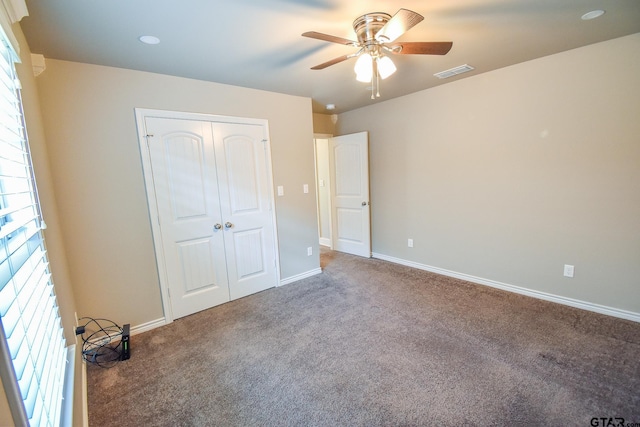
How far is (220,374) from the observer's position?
2.05 meters

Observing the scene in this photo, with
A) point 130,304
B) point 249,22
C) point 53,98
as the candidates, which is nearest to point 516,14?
point 249,22

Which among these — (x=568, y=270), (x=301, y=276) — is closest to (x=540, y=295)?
(x=568, y=270)

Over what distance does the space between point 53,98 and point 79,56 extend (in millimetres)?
385

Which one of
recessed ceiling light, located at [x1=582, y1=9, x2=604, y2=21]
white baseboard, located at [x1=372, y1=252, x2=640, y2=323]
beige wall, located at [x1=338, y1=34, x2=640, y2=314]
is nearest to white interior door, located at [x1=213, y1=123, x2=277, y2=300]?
beige wall, located at [x1=338, y1=34, x2=640, y2=314]

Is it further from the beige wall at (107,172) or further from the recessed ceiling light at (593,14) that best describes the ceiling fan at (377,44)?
the beige wall at (107,172)

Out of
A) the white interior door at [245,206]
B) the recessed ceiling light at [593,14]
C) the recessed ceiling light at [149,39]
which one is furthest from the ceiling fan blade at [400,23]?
the white interior door at [245,206]

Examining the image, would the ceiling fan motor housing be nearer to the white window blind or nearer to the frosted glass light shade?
the frosted glass light shade

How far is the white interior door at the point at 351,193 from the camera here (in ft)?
14.4

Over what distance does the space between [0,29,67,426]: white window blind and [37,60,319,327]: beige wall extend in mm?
848

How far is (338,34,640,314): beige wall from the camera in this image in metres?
2.40

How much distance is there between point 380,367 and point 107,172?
2.74 meters

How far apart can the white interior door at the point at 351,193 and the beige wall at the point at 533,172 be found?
523 millimetres

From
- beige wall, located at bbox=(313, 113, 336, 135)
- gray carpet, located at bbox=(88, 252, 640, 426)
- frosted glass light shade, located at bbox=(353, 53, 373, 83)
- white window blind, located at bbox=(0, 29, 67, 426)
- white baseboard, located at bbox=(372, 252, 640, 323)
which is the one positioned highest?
beige wall, located at bbox=(313, 113, 336, 135)

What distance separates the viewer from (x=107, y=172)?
2.39 meters
